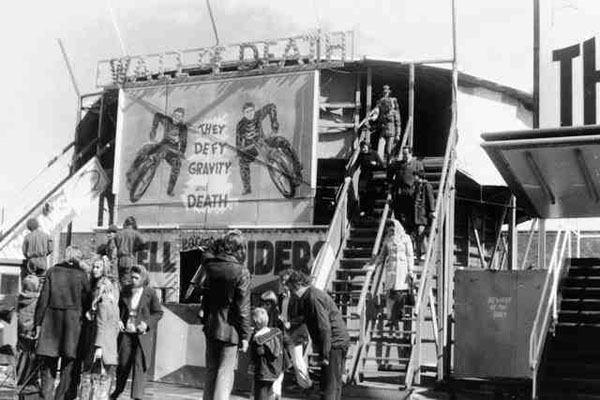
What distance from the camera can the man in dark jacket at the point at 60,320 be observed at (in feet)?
31.6

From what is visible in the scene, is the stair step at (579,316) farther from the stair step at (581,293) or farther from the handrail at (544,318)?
the handrail at (544,318)

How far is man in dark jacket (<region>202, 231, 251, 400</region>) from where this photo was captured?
8094 mm

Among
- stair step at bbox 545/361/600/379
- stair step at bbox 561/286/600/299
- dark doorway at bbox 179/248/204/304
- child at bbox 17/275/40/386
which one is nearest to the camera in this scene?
child at bbox 17/275/40/386

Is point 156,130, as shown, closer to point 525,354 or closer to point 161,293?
point 161,293

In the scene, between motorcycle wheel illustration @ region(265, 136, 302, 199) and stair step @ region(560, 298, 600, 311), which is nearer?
stair step @ region(560, 298, 600, 311)

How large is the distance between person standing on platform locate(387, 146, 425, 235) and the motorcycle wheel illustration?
2696mm

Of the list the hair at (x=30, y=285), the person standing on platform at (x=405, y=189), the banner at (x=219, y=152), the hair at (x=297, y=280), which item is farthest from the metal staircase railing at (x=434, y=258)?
the hair at (x=30, y=285)

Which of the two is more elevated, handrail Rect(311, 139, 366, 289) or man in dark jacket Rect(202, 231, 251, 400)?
handrail Rect(311, 139, 366, 289)

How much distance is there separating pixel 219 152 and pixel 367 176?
348 centimetres

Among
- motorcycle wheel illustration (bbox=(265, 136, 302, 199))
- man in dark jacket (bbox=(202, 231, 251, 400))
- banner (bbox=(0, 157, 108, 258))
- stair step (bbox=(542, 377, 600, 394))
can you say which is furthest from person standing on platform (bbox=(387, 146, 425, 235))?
man in dark jacket (bbox=(202, 231, 251, 400))

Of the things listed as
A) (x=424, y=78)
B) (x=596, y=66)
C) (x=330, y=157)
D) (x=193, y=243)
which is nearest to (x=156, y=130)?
(x=193, y=243)

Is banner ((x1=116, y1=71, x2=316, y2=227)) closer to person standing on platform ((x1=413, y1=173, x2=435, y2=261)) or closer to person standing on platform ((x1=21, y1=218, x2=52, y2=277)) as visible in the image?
person standing on platform ((x1=413, y1=173, x2=435, y2=261))

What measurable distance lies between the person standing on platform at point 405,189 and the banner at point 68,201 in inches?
323

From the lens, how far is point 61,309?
9.72m
